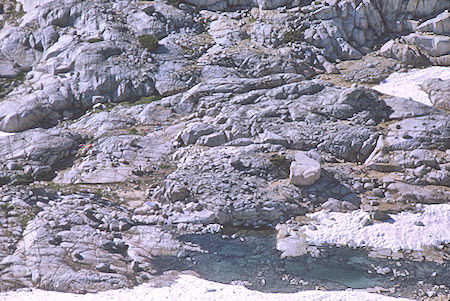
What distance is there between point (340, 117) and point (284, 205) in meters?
9.02

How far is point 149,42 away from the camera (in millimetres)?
37219

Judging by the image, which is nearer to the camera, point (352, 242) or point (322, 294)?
point (322, 294)

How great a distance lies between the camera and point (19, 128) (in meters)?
30.9

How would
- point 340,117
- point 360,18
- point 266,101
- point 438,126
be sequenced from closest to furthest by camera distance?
point 438,126, point 340,117, point 266,101, point 360,18

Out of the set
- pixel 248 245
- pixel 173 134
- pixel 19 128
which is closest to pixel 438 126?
pixel 248 245

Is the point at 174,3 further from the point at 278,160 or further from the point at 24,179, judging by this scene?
the point at 24,179

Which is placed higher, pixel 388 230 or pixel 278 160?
pixel 278 160

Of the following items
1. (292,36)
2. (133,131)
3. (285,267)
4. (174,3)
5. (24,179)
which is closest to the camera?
(285,267)

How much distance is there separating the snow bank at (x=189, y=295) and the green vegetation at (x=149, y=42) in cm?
2414

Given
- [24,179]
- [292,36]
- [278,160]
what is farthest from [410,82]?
[24,179]

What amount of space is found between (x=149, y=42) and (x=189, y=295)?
25450mm

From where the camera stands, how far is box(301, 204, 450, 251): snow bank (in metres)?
20.7

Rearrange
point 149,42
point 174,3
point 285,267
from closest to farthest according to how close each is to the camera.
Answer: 1. point 285,267
2. point 149,42
3. point 174,3

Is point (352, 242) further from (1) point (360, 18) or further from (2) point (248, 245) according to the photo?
(1) point (360, 18)
